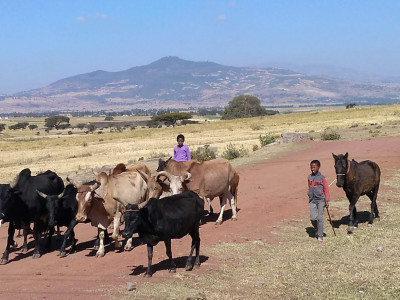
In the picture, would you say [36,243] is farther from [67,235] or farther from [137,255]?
[137,255]

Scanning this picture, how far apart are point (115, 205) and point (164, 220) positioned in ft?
8.34

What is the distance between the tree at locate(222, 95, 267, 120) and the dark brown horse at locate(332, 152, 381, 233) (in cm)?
10066

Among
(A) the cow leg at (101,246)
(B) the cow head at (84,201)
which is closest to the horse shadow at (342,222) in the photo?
→ (A) the cow leg at (101,246)

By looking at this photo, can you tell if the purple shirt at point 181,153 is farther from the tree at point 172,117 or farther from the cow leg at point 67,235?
the tree at point 172,117

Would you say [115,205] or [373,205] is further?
[373,205]

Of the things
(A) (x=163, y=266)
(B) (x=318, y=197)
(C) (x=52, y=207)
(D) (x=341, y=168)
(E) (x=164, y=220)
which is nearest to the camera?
(E) (x=164, y=220)

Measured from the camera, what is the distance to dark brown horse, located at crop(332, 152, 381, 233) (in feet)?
45.8

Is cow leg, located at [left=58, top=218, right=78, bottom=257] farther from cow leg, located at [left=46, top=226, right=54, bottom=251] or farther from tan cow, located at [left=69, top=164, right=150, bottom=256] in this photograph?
cow leg, located at [left=46, top=226, right=54, bottom=251]

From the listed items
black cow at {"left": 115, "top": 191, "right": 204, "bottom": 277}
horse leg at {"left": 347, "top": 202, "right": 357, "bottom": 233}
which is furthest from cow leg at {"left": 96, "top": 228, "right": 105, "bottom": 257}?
horse leg at {"left": 347, "top": 202, "right": 357, "bottom": 233}

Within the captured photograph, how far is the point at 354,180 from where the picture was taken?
14453 millimetres

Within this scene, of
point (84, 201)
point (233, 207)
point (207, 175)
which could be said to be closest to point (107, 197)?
point (84, 201)

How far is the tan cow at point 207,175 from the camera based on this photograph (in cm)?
1488

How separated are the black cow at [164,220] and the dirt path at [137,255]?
2.02ft

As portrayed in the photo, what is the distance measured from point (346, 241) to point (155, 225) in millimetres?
5063
